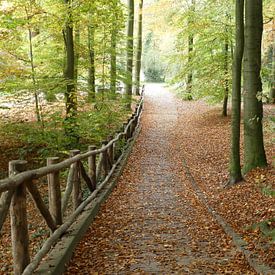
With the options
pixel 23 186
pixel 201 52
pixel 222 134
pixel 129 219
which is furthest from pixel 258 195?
pixel 201 52

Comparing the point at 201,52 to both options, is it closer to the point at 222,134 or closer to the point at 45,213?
the point at 222,134

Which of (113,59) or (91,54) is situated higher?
(91,54)

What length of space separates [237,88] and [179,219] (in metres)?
3.77

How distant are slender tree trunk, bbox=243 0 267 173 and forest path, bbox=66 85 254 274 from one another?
78.5 inches

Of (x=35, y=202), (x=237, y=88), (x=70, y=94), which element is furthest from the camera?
(x=70, y=94)

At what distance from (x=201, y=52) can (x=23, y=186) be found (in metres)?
17.8

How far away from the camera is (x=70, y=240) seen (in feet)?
17.5

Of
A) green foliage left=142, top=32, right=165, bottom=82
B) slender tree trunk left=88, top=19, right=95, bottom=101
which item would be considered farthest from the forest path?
green foliage left=142, top=32, right=165, bottom=82

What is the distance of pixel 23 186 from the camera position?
3.83m

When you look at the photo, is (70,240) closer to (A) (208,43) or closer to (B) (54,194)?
→ (B) (54,194)

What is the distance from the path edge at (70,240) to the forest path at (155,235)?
0.17m

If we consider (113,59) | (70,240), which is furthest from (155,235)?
(113,59)

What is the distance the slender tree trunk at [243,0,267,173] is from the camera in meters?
9.27

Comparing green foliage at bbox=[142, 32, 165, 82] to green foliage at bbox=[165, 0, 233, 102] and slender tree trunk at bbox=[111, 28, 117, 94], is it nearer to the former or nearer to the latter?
green foliage at bbox=[165, 0, 233, 102]
